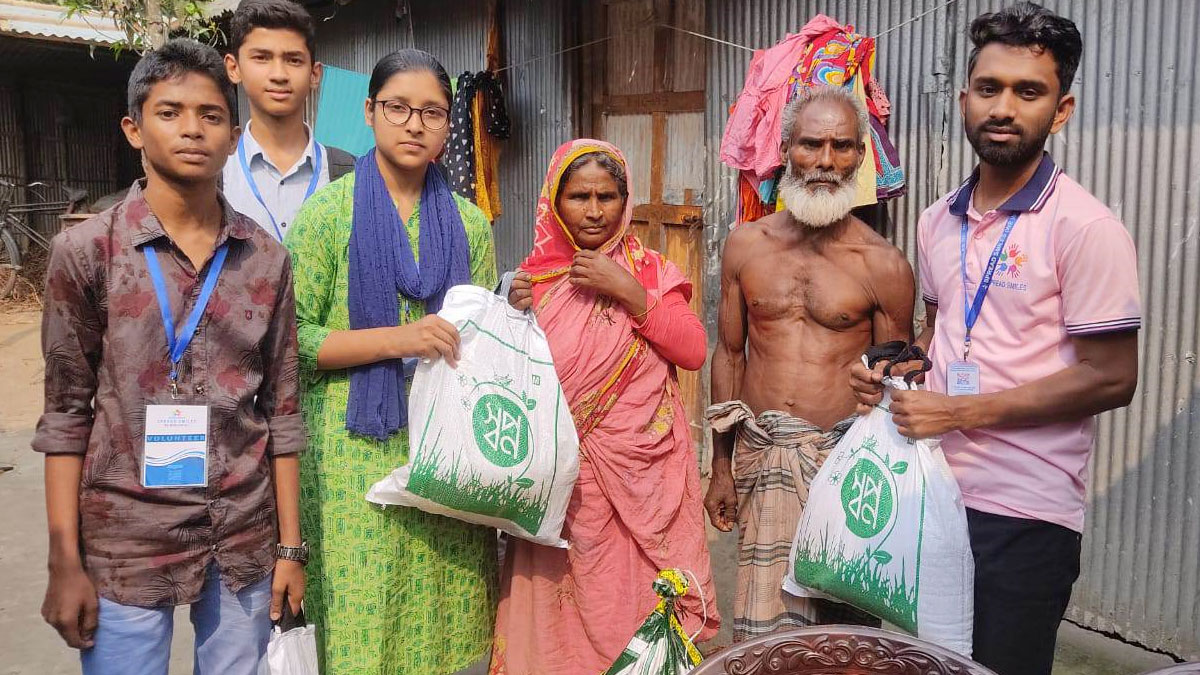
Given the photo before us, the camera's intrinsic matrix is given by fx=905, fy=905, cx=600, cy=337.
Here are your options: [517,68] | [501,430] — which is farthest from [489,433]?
[517,68]

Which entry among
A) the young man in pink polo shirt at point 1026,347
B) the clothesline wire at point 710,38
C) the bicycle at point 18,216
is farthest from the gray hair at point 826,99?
the bicycle at point 18,216

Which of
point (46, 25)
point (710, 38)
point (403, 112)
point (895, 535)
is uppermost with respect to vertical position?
point (46, 25)

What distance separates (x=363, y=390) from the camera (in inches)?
96.4

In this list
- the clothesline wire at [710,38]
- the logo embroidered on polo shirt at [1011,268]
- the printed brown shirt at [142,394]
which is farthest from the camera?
the clothesline wire at [710,38]

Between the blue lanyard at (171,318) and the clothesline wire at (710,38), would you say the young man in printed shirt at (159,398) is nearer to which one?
the blue lanyard at (171,318)

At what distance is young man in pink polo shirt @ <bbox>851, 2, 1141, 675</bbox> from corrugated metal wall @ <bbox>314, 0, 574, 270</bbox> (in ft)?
14.0

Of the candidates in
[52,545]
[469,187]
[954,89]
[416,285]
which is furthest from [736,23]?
[52,545]

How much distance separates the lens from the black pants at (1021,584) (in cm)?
208

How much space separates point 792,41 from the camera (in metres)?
4.15

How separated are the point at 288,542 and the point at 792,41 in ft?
10.3

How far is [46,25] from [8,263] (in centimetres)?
429

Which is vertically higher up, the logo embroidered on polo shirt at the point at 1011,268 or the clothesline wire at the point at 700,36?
the clothesline wire at the point at 700,36

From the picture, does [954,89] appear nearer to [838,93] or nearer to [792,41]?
[792,41]

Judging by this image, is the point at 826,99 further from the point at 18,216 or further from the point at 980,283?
the point at 18,216
